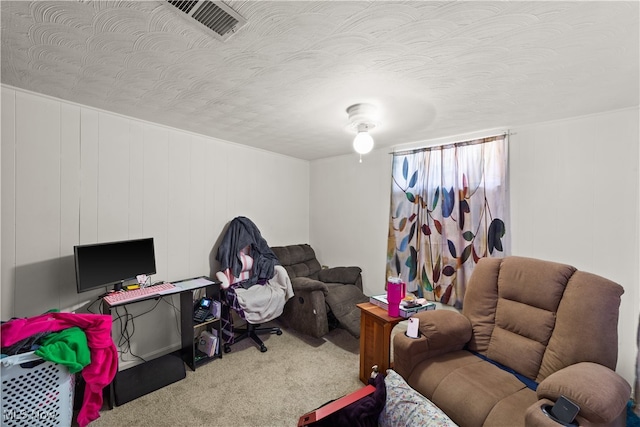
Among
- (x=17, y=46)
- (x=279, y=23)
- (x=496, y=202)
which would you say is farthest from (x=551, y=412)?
(x=17, y=46)

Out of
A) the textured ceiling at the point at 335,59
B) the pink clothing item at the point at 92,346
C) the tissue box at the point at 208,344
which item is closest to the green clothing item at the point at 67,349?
the pink clothing item at the point at 92,346

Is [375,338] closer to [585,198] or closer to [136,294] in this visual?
[136,294]

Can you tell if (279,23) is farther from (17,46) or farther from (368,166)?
(368,166)

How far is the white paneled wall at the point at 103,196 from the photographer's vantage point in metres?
2.02

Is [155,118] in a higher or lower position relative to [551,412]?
higher

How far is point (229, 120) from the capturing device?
2590 mm

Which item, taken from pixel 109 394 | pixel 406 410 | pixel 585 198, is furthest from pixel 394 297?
pixel 109 394

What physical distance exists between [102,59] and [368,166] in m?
3.04

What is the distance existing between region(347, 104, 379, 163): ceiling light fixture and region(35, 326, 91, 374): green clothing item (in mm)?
2368

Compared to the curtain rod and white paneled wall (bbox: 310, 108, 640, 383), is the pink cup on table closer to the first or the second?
white paneled wall (bbox: 310, 108, 640, 383)

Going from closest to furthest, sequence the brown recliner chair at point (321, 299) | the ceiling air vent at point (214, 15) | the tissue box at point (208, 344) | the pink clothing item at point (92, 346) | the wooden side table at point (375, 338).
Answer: the ceiling air vent at point (214, 15) → the pink clothing item at point (92, 346) → the wooden side table at point (375, 338) → the tissue box at point (208, 344) → the brown recliner chair at point (321, 299)

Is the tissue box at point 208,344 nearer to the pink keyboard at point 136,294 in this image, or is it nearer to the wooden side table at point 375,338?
the pink keyboard at point 136,294

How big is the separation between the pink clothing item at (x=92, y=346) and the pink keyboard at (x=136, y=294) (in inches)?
12.6

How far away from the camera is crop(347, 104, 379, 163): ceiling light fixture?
2.18m
